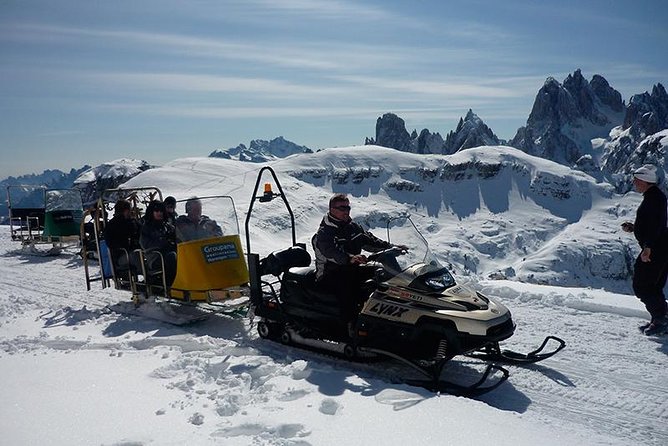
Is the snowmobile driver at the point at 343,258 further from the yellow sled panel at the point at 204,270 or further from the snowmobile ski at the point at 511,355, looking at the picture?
the yellow sled panel at the point at 204,270

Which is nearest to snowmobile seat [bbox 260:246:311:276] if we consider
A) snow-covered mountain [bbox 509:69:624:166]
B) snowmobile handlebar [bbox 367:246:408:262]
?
snowmobile handlebar [bbox 367:246:408:262]

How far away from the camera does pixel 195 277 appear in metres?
7.67

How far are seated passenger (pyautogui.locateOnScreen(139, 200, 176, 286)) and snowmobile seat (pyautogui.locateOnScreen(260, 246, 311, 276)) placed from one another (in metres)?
1.93

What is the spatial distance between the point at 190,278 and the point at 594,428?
543 centimetres

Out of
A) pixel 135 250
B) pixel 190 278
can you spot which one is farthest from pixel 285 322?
pixel 135 250

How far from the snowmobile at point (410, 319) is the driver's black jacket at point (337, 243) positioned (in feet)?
0.84

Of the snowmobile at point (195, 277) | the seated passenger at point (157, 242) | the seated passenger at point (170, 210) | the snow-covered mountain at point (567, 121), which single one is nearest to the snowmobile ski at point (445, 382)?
the snowmobile at point (195, 277)

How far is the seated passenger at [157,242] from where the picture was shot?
817 cm

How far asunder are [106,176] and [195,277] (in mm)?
62807

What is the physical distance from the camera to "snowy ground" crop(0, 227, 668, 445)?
4047mm

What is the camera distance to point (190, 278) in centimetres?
768

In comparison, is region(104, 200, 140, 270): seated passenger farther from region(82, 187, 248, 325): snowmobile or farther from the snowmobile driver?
the snowmobile driver

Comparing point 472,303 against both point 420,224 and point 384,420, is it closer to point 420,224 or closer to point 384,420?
point 384,420

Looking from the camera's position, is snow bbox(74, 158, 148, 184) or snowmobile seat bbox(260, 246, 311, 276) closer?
snowmobile seat bbox(260, 246, 311, 276)
